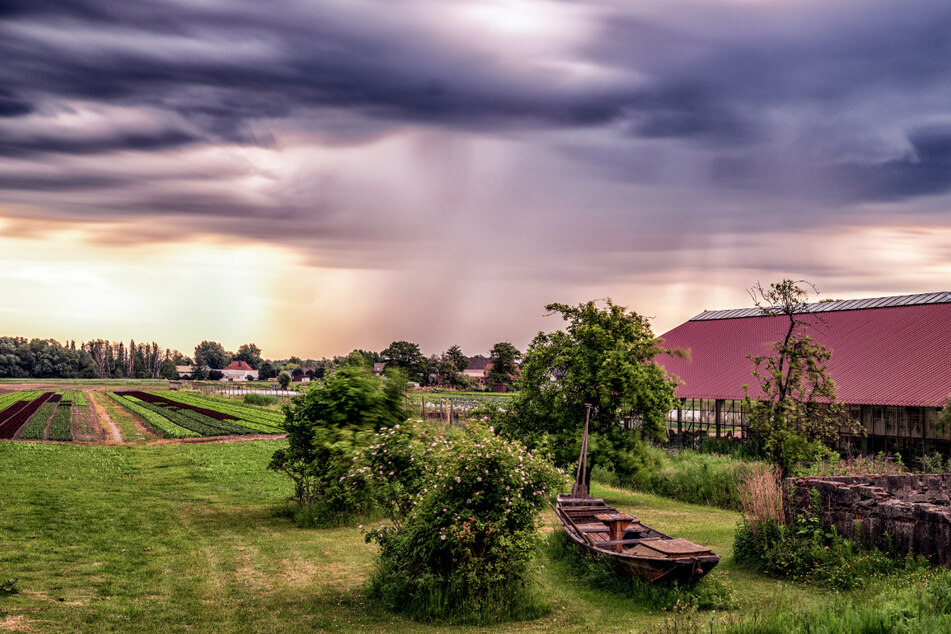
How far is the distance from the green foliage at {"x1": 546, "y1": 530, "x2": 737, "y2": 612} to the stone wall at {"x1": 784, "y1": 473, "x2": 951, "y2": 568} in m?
2.56

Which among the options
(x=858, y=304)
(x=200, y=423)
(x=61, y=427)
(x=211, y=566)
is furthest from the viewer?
(x=200, y=423)

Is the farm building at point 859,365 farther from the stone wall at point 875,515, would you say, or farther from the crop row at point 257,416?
the crop row at point 257,416

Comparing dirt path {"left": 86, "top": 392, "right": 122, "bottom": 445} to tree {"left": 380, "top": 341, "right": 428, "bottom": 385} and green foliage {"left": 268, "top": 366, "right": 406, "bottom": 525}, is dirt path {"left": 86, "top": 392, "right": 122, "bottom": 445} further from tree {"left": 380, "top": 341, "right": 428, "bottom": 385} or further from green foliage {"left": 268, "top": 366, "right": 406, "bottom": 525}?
tree {"left": 380, "top": 341, "right": 428, "bottom": 385}

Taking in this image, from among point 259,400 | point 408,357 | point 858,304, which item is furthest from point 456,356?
point 858,304

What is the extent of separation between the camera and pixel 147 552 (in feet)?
51.5

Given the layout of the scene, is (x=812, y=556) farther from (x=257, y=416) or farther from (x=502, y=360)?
(x=502, y=360)

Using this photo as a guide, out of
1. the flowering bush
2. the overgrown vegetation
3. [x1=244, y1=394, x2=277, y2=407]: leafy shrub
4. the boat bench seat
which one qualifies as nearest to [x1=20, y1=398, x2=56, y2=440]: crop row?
[x1=244, y1=394, x2=277, y2=407]: leafy shrub

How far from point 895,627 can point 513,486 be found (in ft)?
18.1

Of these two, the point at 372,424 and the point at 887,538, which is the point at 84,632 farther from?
the point at 887,538

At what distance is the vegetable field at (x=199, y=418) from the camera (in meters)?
48.5

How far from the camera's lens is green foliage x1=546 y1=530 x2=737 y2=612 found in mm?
Result: 11625

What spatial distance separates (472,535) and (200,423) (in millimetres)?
47005

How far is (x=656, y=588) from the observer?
39.3ft

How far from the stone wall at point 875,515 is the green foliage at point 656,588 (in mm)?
2564
